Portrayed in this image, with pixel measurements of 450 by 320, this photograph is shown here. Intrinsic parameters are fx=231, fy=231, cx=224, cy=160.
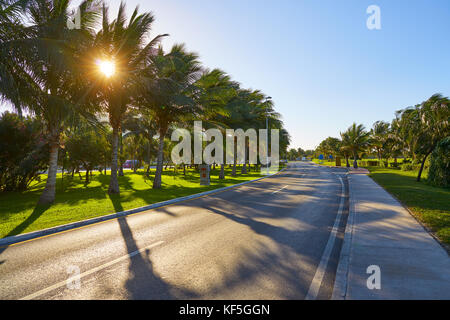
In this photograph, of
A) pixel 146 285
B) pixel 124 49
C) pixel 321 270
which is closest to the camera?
pixel 146 285

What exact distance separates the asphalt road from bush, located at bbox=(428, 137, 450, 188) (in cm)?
1415

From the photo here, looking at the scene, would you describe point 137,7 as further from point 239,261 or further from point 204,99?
point 239,261

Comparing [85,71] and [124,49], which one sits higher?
[124,49]

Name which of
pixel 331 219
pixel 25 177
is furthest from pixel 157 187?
pixel 331 219

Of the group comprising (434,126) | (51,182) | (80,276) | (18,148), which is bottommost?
(80,276)

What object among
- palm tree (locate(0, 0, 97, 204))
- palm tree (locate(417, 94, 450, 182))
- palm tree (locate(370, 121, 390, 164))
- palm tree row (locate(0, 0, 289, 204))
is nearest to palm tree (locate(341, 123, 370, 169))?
palm tree (locate(370, 121, 390, 164))

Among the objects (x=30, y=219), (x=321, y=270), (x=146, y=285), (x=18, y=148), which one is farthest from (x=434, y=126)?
(x=18, y=148)

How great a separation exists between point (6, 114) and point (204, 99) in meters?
12.4

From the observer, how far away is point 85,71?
1082cm

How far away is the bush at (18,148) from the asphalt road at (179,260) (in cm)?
1054

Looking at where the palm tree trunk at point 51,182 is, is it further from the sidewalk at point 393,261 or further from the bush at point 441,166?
the bush at point 441,166

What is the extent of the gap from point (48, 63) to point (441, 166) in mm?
24184

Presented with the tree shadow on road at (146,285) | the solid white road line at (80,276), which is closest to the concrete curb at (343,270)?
the tree shadow on road at (146,285)

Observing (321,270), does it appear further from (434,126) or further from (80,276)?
(434,126)
